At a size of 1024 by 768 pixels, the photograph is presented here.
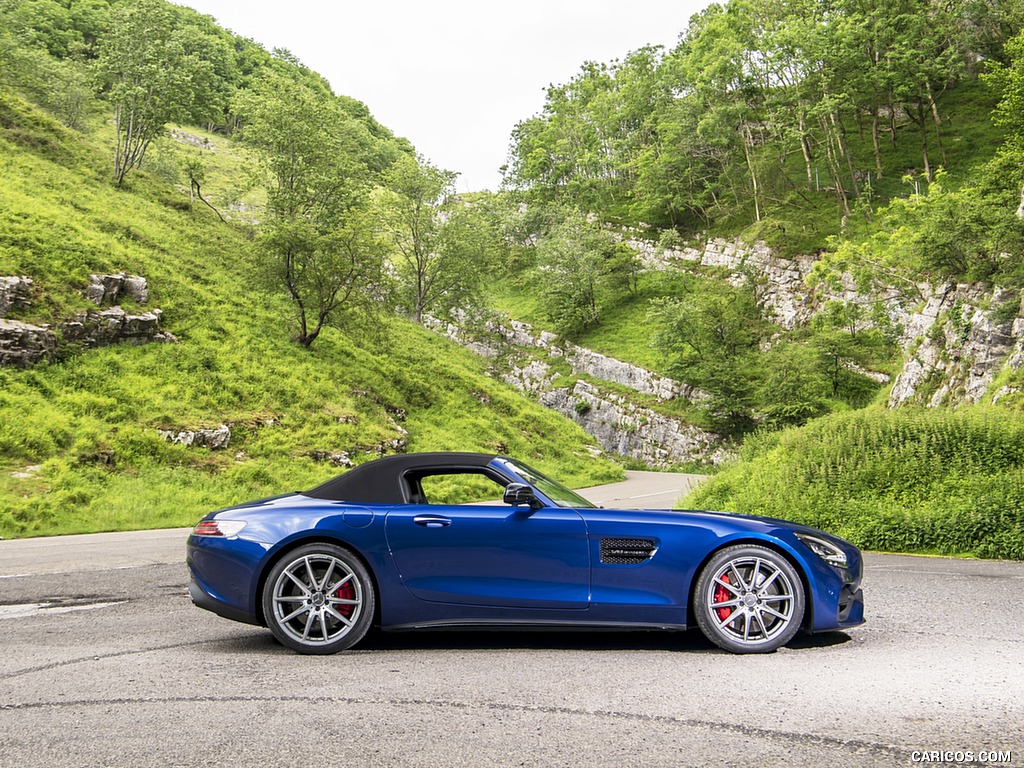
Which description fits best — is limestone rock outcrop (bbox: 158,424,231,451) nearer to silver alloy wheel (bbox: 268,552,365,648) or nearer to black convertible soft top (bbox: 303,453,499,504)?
black convertible soft top (bbox: 303,453,499,504)

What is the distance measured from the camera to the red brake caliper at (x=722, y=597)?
Answer: 4707mm

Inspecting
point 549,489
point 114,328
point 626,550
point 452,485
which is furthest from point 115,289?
point 626,550

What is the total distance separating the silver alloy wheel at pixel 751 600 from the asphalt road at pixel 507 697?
0.72 ft

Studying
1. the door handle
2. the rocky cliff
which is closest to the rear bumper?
the door handle

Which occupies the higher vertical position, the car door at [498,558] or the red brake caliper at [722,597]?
the car door at [498,558]

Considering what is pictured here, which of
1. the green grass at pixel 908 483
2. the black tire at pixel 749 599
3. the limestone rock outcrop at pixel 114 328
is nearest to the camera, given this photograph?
the black tire at pixel 749 599

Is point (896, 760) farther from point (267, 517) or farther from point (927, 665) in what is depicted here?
point (267, 517)

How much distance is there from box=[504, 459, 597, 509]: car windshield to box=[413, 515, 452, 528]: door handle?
0.66 m

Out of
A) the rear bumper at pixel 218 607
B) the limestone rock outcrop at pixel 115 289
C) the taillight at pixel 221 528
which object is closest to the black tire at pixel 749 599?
the rear bumper at pixel 218 607

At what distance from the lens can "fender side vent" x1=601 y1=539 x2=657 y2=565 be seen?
186 inches

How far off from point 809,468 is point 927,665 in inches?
307

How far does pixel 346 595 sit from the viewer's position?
4844 millimetres

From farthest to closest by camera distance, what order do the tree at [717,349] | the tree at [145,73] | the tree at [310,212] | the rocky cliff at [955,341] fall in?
1. the tree at [717,349]
2. the tree at [145,73]
3. the tree at [310,212]
4. the rocky cliff at [955,341]

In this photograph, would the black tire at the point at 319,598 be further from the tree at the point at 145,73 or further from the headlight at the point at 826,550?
the tree at the point at 145,73
